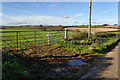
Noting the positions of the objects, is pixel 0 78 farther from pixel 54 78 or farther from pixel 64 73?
pixel 64 73

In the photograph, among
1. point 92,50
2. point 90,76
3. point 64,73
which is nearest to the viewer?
point 90,76

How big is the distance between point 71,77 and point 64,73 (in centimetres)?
45

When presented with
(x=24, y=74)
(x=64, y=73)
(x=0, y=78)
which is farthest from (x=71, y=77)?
(x=0, y=78)

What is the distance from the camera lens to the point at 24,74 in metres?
3.75

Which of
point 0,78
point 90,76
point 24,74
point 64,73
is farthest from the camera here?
point 64,73

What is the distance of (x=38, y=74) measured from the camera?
13.6 feet

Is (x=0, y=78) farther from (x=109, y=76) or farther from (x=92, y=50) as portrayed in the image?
(x=92, y=50)

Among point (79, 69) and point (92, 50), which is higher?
point (92, 50)

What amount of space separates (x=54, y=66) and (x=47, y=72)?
0.69 m

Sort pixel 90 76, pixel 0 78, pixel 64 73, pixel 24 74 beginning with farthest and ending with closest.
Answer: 1. pixel 64 73
2. pixel 90 76
3. pixel 24 74
4. pixel 0 78

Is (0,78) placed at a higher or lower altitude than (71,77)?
higher

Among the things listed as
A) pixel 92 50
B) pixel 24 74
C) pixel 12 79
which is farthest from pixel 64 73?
pixel 92 50

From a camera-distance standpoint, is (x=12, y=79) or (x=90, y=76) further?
(x=90, y=76)

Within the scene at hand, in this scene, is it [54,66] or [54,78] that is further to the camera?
[54,66]
